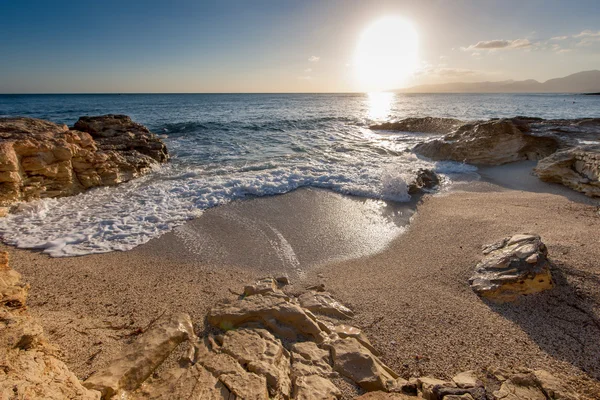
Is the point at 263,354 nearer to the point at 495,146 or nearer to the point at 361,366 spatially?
the point at 361,366

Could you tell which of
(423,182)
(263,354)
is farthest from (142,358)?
(423,182)

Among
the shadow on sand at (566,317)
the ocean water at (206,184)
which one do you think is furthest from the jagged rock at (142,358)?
the shadow on sand at (566,317)

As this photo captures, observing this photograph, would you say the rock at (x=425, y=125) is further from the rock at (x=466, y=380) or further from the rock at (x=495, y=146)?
the rock at (x=466, y=380)

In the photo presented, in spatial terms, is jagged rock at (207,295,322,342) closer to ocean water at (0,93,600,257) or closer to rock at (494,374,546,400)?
rock at (494,374,546,400)

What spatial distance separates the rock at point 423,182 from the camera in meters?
6.70

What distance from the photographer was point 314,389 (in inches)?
80.0

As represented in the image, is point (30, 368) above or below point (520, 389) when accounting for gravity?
above

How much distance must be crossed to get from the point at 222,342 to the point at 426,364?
1.72m

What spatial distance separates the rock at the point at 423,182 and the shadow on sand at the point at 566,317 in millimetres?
3563

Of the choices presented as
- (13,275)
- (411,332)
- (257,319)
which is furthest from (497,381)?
(13,275)

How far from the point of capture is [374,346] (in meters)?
2.59

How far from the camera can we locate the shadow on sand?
2.38 m

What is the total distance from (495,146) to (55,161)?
12.3 m

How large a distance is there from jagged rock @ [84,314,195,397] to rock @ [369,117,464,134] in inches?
650
